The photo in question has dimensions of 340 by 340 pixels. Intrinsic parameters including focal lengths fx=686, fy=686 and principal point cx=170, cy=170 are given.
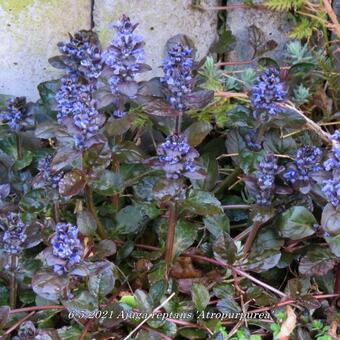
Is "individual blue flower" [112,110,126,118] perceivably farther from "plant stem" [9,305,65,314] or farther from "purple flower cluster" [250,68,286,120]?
"plant stem" [9,305,65,314]

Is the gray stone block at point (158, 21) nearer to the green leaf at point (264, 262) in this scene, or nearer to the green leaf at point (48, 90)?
the green leaf at point (48, 90)

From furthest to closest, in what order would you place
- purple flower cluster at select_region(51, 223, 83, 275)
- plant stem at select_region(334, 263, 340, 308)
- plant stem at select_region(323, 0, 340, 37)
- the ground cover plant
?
plant stem at select_region(323, 0, 340, 37) → plant stem at select_region(334, 263, 340, 308) → the ground cover plant → purple flower cluster at select_region(51, 223, 83, 275)

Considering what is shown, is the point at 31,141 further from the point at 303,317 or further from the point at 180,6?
the point at 303,317

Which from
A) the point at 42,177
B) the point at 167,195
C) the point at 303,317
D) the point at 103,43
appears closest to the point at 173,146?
the point at 167,195

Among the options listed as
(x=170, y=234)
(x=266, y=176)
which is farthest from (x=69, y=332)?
(x=266, y=176)

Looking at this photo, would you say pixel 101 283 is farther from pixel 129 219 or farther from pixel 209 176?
pixel 209 176

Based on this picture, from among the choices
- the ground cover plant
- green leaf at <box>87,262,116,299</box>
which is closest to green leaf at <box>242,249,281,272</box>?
the ground cover plant

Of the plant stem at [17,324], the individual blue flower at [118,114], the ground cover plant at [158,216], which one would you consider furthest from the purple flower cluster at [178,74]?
the plant stem at [17,324]
